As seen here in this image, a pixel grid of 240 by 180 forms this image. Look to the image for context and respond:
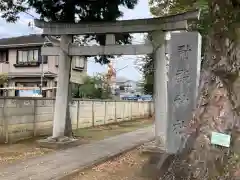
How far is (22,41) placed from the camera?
35500mm

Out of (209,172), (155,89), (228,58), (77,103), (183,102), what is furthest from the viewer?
(77,103)

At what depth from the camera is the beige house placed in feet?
111

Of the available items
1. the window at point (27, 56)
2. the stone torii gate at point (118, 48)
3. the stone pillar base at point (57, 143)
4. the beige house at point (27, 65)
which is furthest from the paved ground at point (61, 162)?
the window at point (27, 56)

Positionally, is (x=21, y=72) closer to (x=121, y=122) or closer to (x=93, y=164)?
(x=121, y=122)

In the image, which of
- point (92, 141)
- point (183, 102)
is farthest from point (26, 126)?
point (183, 102)

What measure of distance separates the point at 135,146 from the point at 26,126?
4.00 meters

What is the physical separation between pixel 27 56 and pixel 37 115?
19.9 m

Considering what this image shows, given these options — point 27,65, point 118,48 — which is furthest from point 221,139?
point 27,65

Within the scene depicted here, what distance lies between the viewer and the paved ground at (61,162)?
855 cm

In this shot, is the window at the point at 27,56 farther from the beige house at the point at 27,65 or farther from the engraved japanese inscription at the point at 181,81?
the engraved japanese inscription at the point at 181,81

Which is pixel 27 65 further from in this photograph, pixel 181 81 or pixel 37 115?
pixel 181 81

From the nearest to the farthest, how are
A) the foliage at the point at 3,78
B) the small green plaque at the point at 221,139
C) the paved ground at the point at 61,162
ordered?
the small green plaque at the point at 221,139 < the paved ground at the point at 61,162 < the foliage at the point at 3,78

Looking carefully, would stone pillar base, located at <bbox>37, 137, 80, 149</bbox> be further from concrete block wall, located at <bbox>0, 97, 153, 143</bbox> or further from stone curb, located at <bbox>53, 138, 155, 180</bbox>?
stone curb, located at <bbox>53, 138, 155, 180</bbox>

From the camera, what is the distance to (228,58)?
16.9 ft
